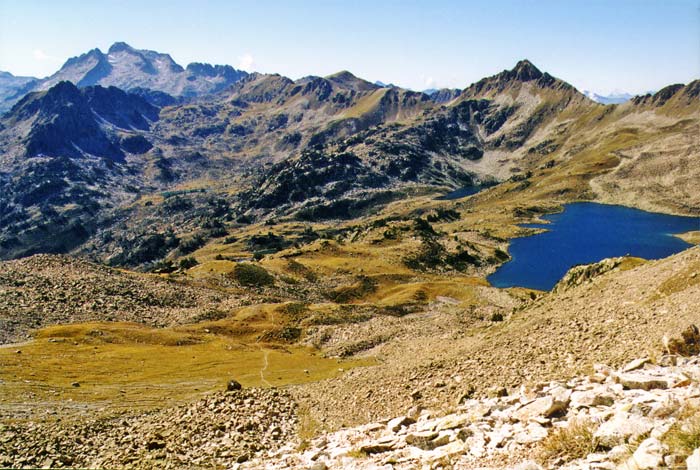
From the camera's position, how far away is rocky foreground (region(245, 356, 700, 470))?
34.7 ft

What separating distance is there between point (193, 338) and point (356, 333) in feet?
64.6

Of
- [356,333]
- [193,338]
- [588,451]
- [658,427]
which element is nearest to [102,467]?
[588,451]

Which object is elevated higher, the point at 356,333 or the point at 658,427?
the point at 658,427

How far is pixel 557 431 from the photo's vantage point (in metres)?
12.8

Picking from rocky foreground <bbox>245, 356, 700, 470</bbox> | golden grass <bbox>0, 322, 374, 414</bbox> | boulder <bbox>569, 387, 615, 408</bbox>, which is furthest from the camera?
golden grass <bbox>0, 322, 374, 414</bbox>

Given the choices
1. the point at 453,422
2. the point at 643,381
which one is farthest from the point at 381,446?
the point at 643,381

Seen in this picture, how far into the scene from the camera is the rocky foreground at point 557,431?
10566 mm

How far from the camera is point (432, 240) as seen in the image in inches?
5694

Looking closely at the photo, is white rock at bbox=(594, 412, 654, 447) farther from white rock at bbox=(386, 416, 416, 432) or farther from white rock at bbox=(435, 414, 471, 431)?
white rock at bbox=(386, 416, 416, 432)

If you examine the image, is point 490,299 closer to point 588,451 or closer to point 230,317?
point 230,317

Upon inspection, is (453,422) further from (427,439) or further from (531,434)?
(531,434)

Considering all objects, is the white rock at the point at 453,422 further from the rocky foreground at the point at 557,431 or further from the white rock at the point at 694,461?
the white rock at the point at 694,461

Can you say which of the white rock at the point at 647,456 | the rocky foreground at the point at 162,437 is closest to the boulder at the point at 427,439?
the white rock at the point at 647,456

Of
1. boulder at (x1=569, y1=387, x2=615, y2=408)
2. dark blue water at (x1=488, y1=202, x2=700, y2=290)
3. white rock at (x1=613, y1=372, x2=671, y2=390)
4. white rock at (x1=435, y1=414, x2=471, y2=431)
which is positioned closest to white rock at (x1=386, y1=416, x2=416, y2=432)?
white rock at (x1=435, y1=414, x2=471, y2=431)
